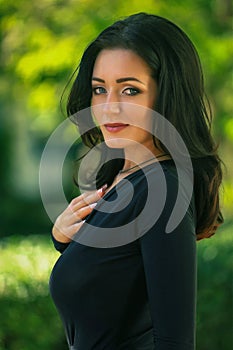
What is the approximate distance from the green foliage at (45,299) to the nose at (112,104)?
2.92 metres

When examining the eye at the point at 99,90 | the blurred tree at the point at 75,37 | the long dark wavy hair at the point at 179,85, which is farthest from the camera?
the blurred tree at the point at 75,37

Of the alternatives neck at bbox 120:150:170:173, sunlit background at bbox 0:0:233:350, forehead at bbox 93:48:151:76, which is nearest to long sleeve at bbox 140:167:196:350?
neck at bbox 120:150:170:173

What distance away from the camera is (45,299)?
4.96 m

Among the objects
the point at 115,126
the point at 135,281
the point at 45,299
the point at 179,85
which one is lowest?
the point at 45,299

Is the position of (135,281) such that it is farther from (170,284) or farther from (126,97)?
(126,97)

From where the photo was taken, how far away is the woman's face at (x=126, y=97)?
2162 millimetres

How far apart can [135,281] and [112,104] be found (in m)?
0.48

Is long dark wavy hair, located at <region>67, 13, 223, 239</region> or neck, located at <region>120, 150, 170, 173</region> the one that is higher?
long dark wavy hair, located at <region>67, 13, 223, 239</region>

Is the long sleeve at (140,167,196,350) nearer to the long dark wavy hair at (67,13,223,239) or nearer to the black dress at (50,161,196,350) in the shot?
the black dress at (50,161,196,350)

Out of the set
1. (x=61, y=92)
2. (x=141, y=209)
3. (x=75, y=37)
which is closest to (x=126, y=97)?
(x=141, y=209)

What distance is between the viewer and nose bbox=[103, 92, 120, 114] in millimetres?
2184

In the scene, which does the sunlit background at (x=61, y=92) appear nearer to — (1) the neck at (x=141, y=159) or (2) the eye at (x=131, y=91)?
(1) the neck at (x=141, y=159)

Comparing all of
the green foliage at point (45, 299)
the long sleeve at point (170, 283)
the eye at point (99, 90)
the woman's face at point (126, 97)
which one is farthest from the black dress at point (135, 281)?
the green foliage at point (45, 299)

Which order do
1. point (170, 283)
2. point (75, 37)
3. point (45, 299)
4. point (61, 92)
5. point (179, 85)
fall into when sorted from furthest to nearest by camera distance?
point (61, 92) < point (75, 37) < point (45, 299) < point (179, 85) < point (170, 283)
